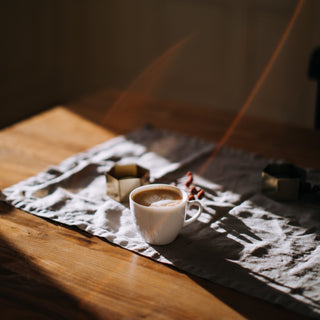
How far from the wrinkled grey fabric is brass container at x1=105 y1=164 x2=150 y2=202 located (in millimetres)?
20

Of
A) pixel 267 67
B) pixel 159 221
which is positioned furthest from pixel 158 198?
pixel 267 67

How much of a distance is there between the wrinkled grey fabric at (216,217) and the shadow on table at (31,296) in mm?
146

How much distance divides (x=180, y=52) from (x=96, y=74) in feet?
3.18

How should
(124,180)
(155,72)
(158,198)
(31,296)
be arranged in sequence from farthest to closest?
(155,72), (124,180), (158,198), (31,296)

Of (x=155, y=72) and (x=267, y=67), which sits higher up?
(x=267, y=67)

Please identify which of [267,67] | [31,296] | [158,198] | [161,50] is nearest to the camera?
[31,296]

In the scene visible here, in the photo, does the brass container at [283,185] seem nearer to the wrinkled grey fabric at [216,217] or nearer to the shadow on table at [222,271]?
the wrinkled grey fabric at [216,217]

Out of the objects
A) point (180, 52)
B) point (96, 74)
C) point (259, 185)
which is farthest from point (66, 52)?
point (259, 185)

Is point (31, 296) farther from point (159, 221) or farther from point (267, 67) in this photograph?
point (267, 67)

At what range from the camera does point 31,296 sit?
0.59 meters

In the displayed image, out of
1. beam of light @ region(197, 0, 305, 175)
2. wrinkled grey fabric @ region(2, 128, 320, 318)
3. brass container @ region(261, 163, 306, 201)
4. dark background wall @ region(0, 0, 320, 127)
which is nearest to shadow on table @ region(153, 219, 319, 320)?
wrinkled grey fabric @ region(2, 128, 320, 318)

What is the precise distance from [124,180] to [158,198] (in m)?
0.15

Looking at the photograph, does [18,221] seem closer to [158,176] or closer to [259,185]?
[158,176]

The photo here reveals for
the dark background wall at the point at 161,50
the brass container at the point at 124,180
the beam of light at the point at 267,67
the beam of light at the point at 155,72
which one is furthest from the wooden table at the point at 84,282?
the beam of light at the point at 155,72
